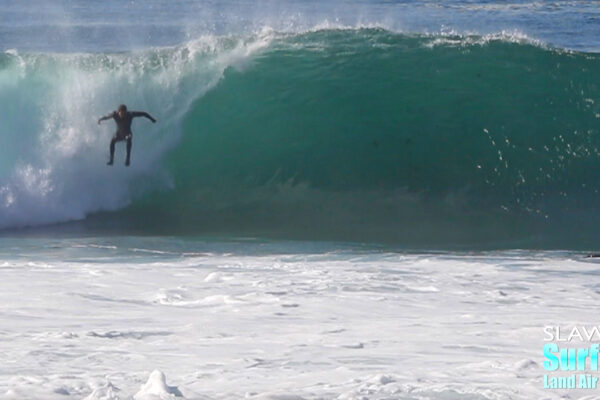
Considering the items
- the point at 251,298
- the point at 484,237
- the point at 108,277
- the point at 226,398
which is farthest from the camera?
the point at 484,237

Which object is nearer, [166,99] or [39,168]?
[39,168]

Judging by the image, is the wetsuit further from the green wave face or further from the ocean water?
the green wave face

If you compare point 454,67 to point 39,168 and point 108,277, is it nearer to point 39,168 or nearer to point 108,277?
point 39,168

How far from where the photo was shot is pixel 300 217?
11.4 metres

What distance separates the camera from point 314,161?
12.5 metres

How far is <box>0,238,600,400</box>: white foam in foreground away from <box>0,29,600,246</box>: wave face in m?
2.01

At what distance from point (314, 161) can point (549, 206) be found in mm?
2599

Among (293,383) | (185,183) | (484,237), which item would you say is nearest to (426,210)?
(484,237)

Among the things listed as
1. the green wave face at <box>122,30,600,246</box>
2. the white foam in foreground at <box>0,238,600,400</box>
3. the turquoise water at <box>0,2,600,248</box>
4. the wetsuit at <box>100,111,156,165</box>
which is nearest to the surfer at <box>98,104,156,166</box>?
the wetsuit at <box>100,111,156,165</box>

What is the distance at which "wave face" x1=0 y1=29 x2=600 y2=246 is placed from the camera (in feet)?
37.4

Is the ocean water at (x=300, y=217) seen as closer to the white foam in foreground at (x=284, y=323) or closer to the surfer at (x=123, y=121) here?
the white foam in foreground at (x=284, y=323)

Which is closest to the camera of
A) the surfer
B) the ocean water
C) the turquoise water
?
the ocean water

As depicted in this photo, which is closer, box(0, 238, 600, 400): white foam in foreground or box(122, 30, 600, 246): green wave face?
box(0, 238, 600, 400): white foam in foreground

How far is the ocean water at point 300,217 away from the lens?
222 inches
